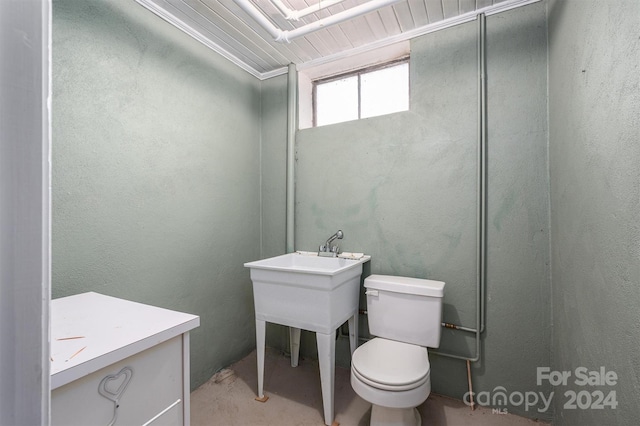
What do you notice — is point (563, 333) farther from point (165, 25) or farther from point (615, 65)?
point (165, 25)

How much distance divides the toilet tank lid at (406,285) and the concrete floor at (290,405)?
27.6 inches

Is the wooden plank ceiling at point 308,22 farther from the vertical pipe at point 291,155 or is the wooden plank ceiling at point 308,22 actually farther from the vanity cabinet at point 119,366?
the vanity cabinet at point 119,366

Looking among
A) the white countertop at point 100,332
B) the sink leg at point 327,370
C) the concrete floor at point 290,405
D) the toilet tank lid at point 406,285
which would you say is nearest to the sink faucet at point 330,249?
the toilet tank lid at point 406,285

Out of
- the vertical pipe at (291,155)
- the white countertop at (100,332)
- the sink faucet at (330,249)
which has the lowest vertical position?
the white countertop at (100,332)

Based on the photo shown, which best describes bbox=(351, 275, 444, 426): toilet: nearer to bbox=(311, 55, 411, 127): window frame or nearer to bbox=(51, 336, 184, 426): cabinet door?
bbox=(51, 336, 184, 426): cabinet door

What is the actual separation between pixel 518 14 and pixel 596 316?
64.3 inches

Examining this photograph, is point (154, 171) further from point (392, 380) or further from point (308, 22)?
point (392, 380)

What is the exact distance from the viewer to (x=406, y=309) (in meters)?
1.67

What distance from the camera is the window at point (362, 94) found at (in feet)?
6.76

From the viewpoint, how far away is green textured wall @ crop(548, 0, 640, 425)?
81 centimetres

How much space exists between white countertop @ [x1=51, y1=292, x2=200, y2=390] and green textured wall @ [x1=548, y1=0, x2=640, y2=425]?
130 centimetres

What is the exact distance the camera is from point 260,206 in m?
2.47

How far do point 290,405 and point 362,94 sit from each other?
7.17 feet

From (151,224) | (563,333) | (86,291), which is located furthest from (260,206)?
(563,333)
